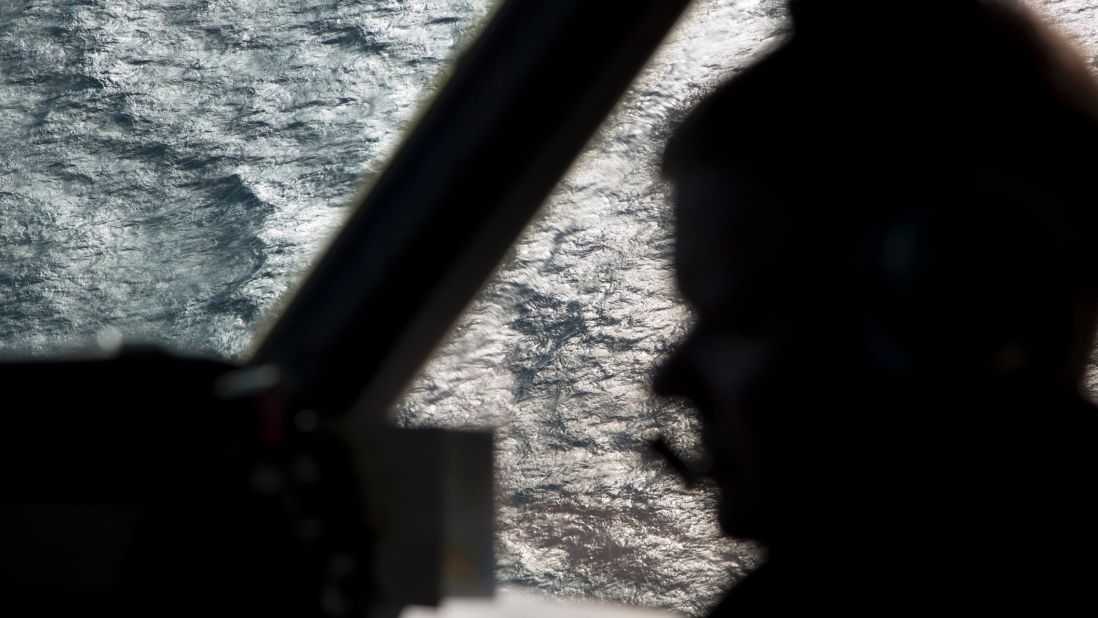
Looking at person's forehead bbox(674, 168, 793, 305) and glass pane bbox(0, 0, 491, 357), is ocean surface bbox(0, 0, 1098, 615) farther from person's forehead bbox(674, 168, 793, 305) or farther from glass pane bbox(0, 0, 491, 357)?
person's forehead bbox(674, 168, 793, 305)

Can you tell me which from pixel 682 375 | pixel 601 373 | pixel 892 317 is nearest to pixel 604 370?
pixel 601 373

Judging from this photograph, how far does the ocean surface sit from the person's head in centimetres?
19

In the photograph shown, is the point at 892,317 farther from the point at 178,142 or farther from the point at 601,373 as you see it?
the point at 178,142

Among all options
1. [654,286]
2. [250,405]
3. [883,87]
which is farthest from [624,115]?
[250,405]

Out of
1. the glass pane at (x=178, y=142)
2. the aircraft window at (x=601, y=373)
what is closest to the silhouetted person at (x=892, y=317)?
the aircraft window at (x=601, y=373)

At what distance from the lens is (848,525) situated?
1.95 feet

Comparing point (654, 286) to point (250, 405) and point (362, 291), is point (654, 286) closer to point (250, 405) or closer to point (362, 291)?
point (362, 291)

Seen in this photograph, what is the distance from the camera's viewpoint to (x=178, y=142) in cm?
85

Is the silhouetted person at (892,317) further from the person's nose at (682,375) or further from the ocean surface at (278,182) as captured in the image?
the ocean surface at (278,182)

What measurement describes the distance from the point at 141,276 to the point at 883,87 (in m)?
0.53

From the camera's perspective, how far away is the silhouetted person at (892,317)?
1.83 ft

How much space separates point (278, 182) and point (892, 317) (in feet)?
1.50

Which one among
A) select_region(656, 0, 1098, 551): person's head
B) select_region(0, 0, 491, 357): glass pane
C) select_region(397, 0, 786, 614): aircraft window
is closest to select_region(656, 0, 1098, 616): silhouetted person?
select_region(656, 0, 1098, 551): person's head

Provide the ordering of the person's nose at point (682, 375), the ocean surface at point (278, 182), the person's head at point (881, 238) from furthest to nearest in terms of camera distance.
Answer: the ocean surface at point (278, 182), the person's nose at point (682, 375), the person's head at point (881, 238)
